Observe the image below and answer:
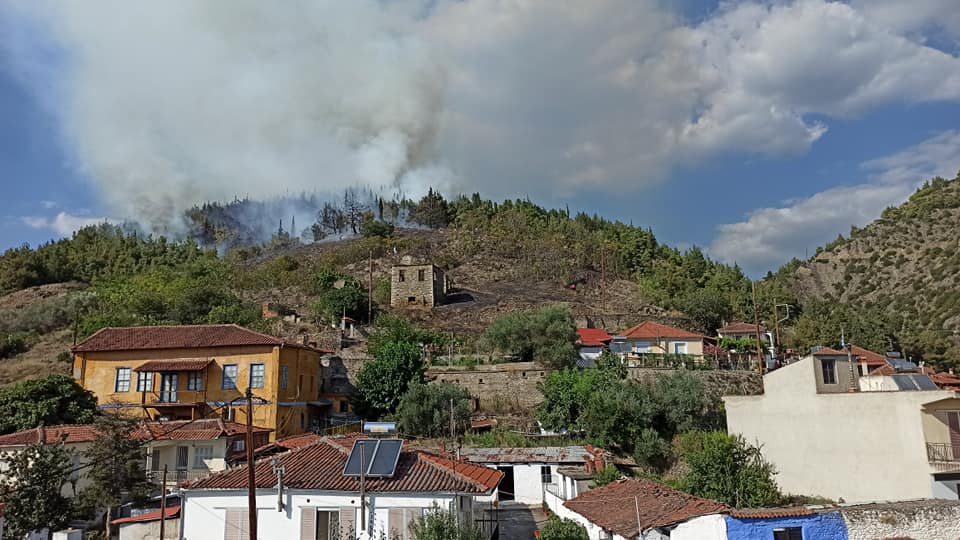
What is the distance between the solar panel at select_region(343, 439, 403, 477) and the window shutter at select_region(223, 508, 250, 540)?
2.48 m

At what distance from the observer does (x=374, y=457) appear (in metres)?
15.6

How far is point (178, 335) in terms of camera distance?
35781 millimetres

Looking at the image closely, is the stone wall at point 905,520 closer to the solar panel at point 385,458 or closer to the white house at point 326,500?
the white house at point 326,500

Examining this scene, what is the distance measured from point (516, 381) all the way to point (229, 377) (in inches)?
613

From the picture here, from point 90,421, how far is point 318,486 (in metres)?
19.0

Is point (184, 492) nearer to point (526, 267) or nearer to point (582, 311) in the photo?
point (582, 311)

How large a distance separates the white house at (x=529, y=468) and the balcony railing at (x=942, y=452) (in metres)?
11.3

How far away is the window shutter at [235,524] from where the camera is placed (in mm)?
15102

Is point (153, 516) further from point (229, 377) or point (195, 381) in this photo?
point (195, 381)

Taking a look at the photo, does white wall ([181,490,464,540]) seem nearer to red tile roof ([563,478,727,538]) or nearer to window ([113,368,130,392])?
red tile roof ([563,478,727,538])

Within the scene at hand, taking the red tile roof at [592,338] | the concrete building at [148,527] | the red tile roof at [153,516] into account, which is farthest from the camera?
the red tile roof at [592,338]

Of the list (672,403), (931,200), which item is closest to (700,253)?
(931,200)

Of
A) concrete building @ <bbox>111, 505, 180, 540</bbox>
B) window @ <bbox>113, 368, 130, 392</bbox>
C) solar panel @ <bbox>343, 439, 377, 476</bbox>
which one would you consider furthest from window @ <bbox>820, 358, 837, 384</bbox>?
window @ <bbox>113, 368, 130, 392</bbox>

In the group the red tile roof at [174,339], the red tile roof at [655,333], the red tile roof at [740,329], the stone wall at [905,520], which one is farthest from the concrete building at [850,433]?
the red tile roof at [740,329]
